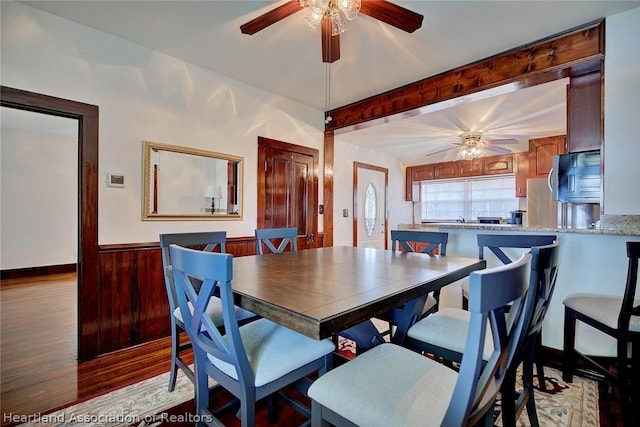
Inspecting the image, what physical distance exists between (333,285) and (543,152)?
5199 millimetres

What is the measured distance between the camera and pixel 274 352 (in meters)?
1.20

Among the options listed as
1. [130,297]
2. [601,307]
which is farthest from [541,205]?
[130,297]

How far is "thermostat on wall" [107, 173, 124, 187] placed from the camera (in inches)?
92.2

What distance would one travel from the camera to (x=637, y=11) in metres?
1.97

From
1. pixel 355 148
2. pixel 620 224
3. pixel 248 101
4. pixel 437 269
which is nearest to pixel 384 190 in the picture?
pixel 355 148

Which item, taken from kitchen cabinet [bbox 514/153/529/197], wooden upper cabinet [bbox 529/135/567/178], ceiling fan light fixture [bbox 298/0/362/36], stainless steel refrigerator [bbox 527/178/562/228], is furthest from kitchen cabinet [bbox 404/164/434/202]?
ceiling fan light fixture [bbox 298/0/362/36]

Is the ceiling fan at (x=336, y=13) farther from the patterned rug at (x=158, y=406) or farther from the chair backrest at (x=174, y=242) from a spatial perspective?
the patterned rug at (x=158, y=406)

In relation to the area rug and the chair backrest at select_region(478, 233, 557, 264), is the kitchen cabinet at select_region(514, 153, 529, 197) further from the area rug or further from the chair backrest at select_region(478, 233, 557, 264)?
the area rug

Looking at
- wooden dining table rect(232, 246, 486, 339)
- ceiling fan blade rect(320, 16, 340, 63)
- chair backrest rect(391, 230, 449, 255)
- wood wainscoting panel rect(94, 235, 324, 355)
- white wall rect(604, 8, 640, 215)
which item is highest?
ceiling fan blade rect(320, 16, 340, 63)

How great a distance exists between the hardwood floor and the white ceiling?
254cm

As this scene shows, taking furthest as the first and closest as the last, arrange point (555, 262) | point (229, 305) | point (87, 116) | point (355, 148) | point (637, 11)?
1. point (355, 148)
2. point (87, 116)
3. point (637, 11)
4. point (555, 262)
5. point (229, 305)

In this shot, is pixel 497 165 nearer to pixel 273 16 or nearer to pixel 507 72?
pixel 507 72

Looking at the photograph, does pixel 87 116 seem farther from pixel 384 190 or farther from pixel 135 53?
pixel 384 190

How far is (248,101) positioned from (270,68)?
0.52 metres
